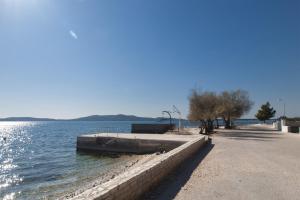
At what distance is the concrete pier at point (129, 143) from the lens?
26.3 metres

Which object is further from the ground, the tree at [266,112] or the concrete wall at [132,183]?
the tree at [266,112]

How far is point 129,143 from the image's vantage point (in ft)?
94.3

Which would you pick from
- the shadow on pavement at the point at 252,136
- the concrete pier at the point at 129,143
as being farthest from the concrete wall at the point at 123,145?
the shadow on pavement at the point at 252,136

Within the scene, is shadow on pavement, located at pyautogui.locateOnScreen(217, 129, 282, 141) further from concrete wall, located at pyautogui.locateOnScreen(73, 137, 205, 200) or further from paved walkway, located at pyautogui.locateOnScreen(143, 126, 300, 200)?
concrete wall, located at pyautogui.locateOnScreen(73, 137, 205, 200)

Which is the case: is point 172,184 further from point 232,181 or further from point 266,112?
point 266,112

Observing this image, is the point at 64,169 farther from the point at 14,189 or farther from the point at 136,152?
the point at 136,152

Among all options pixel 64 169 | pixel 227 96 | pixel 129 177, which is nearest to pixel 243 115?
pixel 227 96

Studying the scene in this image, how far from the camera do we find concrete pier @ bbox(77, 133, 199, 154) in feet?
86.4

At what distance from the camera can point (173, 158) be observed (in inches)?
487

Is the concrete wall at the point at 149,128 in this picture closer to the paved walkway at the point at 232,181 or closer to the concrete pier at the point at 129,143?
the concrete pier at the point at 129,143

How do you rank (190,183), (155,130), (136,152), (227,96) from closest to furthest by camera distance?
1. (190,183)
2. (136,152)
3. (155,130)
4. (227,96)

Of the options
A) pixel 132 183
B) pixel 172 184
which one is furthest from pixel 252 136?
pixel 132 183

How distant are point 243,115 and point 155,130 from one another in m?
19.8

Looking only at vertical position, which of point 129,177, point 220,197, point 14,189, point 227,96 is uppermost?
Answer: point 227,96
